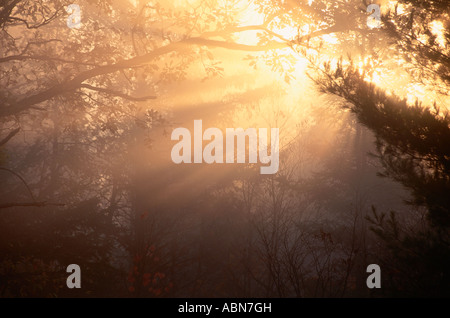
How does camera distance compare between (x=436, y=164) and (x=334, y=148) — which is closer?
(x=436, y=164)

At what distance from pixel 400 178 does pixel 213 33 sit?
451 cm

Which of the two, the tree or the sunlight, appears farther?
the sunlight

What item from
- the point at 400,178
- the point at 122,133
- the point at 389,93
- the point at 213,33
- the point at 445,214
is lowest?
the point at 445,214

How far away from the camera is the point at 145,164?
1723 cm

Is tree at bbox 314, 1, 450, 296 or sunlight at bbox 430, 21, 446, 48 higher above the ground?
sunlight at bbox 430, 21, 446, 48

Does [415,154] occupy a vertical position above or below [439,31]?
below

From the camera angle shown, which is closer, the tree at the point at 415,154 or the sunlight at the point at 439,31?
the tree at the point at 415,154

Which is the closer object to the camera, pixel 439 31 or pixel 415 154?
pixel 415 154

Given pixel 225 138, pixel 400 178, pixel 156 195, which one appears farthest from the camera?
pixel 225 138

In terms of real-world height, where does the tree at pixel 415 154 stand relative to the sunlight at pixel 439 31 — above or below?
below
